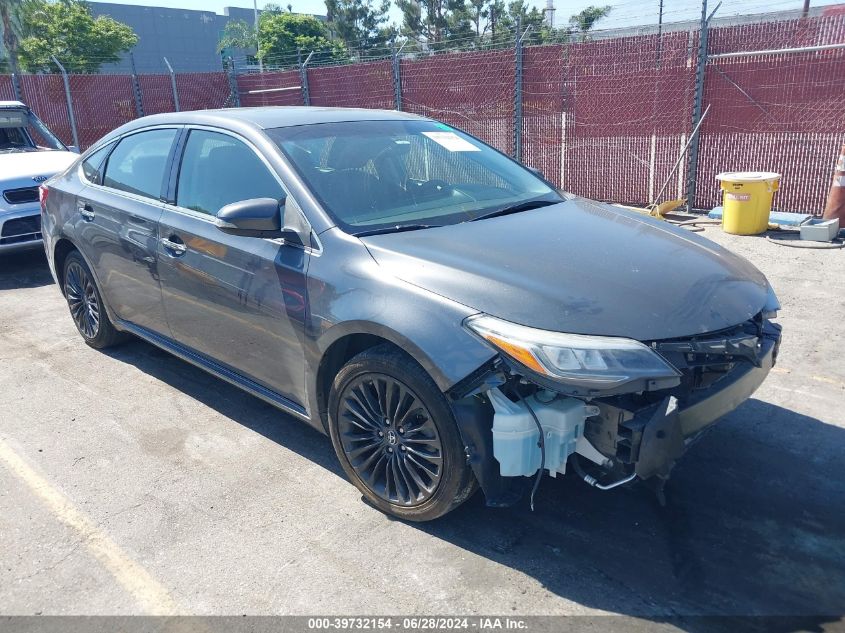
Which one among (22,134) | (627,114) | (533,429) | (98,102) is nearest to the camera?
(533,429)

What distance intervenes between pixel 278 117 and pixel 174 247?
0.94 metres

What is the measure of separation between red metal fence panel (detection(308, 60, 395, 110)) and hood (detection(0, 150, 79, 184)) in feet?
20.0

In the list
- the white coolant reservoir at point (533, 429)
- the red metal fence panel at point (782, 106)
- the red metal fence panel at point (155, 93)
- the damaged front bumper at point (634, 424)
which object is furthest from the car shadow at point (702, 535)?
the red metal fence panel at point (155, 93)

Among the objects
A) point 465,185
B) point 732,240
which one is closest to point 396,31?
point 732,240

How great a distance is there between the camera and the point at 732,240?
8.29 metres

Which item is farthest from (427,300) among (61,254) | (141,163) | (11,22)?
(11,22)

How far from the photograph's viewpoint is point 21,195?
769 cm

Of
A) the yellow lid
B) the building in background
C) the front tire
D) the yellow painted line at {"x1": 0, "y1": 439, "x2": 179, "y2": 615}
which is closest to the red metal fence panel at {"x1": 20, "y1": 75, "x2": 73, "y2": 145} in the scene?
the yellow lid

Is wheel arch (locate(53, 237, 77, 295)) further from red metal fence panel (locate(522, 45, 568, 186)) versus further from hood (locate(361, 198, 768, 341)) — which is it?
red metal fence panel (locate(522, 45, 568, 186))

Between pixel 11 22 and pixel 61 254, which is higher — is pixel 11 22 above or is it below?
above

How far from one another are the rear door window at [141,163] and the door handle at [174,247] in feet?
1.19

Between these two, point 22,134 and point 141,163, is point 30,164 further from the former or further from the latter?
point 141,163

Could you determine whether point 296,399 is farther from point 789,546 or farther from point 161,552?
point 789,546

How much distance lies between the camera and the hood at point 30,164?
304 inches
